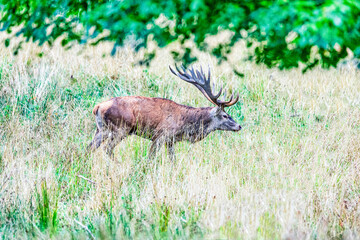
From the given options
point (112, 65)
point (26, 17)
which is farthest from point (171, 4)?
point (112, 65)

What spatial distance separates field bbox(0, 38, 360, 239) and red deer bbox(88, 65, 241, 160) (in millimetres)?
180

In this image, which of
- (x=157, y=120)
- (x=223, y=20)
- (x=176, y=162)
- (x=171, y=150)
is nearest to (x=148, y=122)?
(x=157, y=120)

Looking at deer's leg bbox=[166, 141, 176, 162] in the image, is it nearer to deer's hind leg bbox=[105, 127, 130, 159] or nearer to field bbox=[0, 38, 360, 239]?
field bbox=[0, 38, 360, 239]

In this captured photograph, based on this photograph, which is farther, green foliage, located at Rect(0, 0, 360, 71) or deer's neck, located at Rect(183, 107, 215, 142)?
deer's neck, located at Rect(183, 107, 215, 142)

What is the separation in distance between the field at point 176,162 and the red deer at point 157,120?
0.59 ft

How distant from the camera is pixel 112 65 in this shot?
30.7ft

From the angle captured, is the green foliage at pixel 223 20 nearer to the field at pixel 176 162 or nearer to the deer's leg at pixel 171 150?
the field at pixel 176 162

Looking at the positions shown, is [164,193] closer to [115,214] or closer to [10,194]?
[115,214]

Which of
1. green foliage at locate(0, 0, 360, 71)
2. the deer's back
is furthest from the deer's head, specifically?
green foliage at locate(0, 0, 360, 71)

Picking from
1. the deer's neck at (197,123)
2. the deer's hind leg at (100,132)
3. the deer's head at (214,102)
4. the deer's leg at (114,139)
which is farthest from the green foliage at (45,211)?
the deer's head at (214,102)

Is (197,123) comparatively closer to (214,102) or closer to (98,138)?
(214,102)

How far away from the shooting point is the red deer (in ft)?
22.4

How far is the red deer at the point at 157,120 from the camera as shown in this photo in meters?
6.81

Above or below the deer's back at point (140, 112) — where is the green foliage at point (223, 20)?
above
